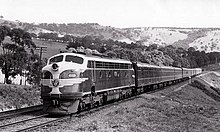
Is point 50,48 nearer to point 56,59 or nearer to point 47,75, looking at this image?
point 56,59

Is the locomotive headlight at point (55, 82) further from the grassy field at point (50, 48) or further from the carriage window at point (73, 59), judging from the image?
the grassy field at point (50, 48)

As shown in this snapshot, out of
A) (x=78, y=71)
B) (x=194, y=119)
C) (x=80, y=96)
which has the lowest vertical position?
(x=194, y=119)


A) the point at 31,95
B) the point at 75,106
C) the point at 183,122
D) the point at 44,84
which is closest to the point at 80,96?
the point at 75,106

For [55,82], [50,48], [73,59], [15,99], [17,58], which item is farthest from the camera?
[50,48]

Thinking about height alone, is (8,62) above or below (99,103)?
above

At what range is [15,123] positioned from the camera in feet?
56.5

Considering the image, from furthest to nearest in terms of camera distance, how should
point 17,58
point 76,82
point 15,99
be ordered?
point 17,58
point 15,99
point 76,82

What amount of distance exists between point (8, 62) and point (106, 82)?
986 inches

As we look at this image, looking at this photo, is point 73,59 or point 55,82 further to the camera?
point 73,59

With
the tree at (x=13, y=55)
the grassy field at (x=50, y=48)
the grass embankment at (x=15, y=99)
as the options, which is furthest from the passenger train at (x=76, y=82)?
the grassy field at (x=50, y=48)

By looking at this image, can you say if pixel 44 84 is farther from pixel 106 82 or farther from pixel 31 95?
pixel 31 95

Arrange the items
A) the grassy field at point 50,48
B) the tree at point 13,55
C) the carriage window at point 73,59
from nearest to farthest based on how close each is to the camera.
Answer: the carriage window at point 73,59
the tree at point 13,55
the grassy field at point 50,48

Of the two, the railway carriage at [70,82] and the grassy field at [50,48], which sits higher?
the grassy field at [50,48]

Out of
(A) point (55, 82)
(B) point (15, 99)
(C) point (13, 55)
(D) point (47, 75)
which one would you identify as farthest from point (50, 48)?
(A) point (55, 82)
